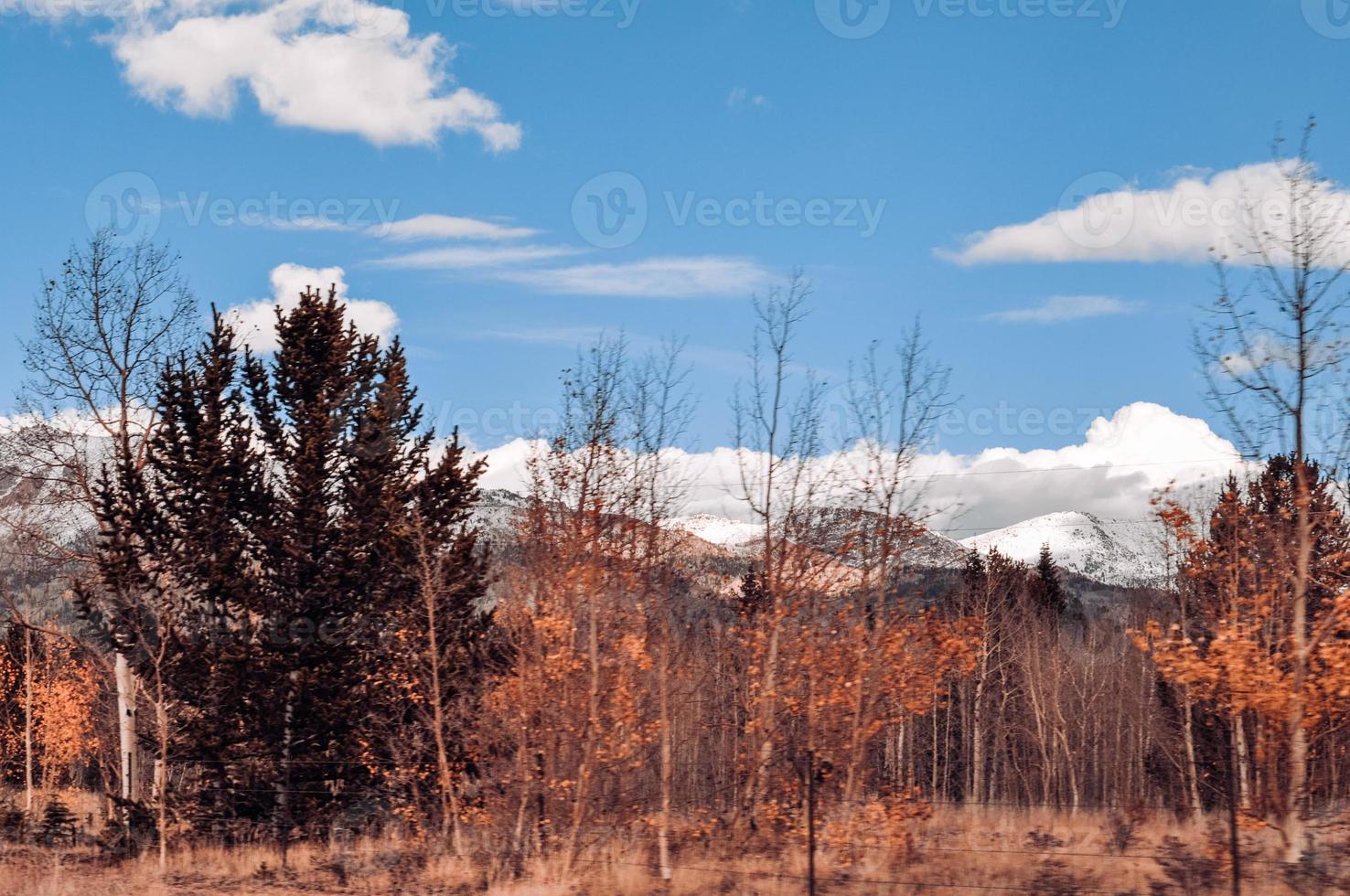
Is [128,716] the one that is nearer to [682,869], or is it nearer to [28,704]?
[682,869]

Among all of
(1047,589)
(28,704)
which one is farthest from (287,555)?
(1047,589)

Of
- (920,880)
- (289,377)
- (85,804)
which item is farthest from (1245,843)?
(85,804)

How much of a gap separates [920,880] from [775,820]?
14.7 feet

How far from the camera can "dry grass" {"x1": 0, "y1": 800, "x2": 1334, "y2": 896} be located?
55.0 ft

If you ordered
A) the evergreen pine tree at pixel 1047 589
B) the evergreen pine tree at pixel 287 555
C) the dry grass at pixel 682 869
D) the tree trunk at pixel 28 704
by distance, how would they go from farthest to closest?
the evergreen pine tree at pixel 1047 589
the tree trunk at pixel 28 704
the evergreen pine tree at pixel 287 555
the dry grass at pixel 682 869

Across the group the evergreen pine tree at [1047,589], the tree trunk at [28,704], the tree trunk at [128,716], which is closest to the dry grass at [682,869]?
the tree trunk at [128,716]

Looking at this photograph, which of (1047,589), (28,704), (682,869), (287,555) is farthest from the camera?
(1047,589)

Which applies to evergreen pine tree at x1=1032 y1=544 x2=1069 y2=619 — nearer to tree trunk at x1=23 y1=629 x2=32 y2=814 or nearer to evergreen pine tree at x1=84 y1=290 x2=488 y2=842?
evergreen pine tree at x1=84 y1=290 x2=488 y2=842

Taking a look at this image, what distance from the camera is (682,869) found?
18.9 meters

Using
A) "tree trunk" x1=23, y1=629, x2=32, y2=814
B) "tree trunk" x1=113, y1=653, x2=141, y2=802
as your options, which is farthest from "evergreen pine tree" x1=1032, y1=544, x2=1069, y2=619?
"tree trunk" x1=23, y1=629, x2=32, y2=814

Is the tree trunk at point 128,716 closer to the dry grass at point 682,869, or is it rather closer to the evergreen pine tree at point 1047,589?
the dry grass at point 682,869

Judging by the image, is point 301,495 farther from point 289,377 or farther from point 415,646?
point 415,646

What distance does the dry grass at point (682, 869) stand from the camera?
16750 mm

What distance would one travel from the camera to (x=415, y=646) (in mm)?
23375
